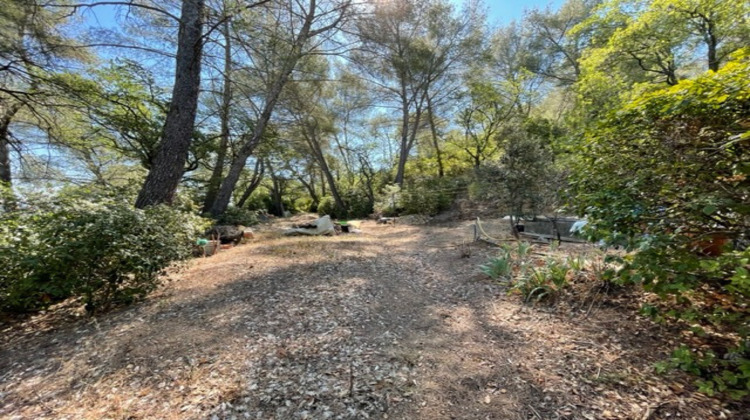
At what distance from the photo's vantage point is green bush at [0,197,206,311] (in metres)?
2.12

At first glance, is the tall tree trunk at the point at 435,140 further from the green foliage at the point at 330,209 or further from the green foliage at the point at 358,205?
the green foliage at the point at 330,209

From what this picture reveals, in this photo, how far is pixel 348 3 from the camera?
6.35 meters

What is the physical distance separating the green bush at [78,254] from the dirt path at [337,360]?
0.24m

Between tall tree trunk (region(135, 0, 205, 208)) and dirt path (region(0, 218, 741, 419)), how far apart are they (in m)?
2.22

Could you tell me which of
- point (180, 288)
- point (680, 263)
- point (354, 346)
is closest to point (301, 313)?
point (354, 346)

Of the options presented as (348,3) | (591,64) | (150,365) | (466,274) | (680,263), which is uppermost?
(348,3)

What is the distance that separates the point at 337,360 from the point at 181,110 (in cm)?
452

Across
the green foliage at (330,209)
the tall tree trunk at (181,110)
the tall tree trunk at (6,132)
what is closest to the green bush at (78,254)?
the tall tree trunk at (181,110)

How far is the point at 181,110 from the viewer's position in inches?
169

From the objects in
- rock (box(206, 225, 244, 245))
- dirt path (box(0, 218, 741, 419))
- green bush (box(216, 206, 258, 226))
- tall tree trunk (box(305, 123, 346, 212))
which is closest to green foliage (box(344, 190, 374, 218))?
tall tree trunk (box(305, 123, 346, 212))

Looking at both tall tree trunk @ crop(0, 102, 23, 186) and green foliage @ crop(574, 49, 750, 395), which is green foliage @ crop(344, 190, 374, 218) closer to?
tall tree trunk @ crop(0, 102, 23, 186)

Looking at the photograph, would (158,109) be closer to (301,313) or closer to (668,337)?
(301,313)

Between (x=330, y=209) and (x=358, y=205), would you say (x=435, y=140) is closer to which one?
(x=358, y=205)

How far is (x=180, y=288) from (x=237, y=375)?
188 centimetres
